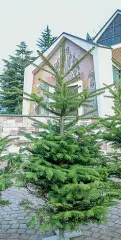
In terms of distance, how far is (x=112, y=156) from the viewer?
3.79 m

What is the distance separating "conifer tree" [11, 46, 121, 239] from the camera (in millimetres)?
2686

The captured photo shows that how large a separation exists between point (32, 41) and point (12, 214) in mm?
31693

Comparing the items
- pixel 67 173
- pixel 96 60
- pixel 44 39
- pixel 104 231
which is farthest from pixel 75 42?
pixel 44 39

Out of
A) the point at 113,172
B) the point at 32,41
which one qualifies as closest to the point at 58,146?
the point at 113,172

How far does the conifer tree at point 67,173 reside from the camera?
2686 mm

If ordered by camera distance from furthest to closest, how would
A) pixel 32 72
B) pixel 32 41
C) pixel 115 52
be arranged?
pixel 32 41
pixel 32 72
pixel 115 52

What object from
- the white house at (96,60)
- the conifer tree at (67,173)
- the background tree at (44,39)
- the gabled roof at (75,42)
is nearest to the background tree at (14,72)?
the background tree at (44,39)

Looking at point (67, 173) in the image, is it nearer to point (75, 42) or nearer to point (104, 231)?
point (104, 231)

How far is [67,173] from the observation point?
2.86 metres

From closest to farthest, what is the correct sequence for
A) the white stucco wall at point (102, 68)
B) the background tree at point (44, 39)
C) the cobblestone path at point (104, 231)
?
the cobblestone path at point (104, 231)
the white stucco wall at point (102, 68)
the background tree at point (44, 39)

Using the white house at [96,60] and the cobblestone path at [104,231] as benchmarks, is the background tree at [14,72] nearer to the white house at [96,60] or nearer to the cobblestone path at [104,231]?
the white house at [96,60]

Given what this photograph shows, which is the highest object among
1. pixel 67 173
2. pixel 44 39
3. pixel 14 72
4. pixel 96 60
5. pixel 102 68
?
pixel 44 39

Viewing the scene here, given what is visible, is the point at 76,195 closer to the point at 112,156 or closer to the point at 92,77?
the point at 112,156

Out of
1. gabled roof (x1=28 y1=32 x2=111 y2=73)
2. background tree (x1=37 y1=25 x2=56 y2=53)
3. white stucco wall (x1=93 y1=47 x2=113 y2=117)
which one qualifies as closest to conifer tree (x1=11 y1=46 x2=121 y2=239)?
white stucco wall (x1=93 y1=47 x2=113 y2=117)
